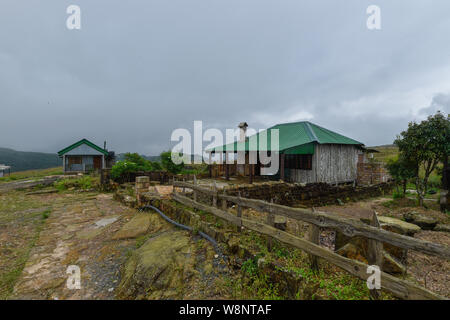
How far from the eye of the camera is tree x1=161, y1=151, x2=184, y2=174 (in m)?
19.1

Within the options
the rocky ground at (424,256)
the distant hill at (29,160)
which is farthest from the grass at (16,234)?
the distant hill at (29,160)

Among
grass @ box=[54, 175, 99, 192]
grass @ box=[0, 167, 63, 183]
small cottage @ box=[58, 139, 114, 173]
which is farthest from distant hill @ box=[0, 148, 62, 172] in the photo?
grass @ box=[54, 175, 99, 192]

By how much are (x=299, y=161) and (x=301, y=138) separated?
209 cm

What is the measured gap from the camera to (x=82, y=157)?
80.0ft

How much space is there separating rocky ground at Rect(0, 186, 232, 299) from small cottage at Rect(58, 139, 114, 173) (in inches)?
704

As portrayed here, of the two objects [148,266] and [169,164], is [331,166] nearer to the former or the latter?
[148,266]

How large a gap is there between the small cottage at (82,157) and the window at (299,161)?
73.6 ft

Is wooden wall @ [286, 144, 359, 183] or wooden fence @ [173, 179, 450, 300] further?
wooden wall @ [286, 144, 359, 183]

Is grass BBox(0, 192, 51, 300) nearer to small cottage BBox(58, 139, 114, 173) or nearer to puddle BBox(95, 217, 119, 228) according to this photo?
puddle BBox(95, 217, 119, 228)

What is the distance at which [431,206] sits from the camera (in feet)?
36.7

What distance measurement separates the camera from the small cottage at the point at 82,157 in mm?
23484

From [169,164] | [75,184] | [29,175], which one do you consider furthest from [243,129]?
[29,175]
